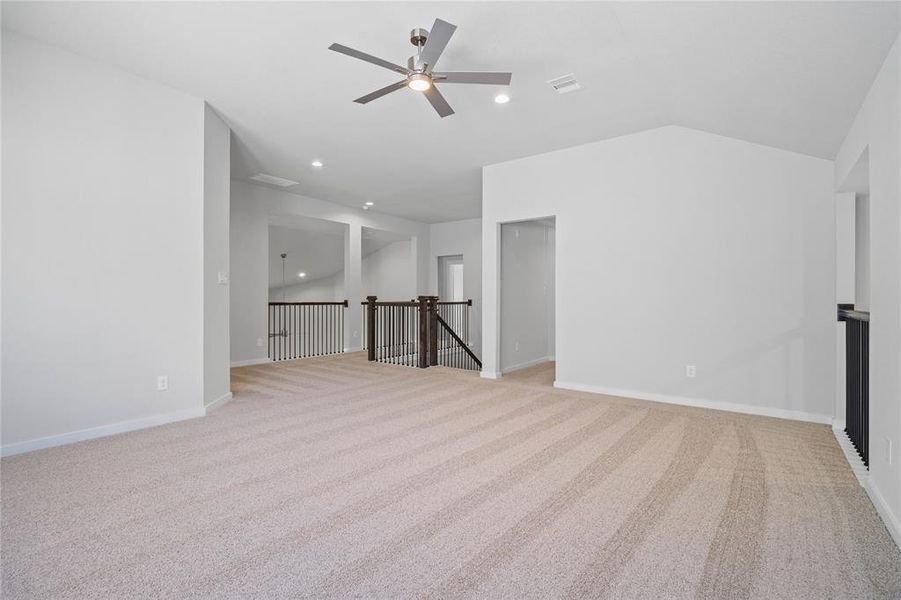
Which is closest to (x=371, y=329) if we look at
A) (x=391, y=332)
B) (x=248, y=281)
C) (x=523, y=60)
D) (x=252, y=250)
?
(x=391, y=332)

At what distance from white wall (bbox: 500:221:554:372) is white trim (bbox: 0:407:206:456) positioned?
3716mm

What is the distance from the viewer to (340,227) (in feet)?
28.5

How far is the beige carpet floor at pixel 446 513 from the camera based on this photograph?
159cm

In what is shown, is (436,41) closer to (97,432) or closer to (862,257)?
(97,432)

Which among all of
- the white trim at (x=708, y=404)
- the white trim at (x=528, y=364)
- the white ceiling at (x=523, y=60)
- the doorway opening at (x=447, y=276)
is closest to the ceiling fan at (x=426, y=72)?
the white ceiling at (x=523, y=60)

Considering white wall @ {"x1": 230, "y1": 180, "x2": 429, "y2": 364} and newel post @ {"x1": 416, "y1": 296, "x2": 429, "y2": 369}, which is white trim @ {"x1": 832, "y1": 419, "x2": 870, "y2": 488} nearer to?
newel post @ {"x1": 416, "y1": 296, "x2": 429, "y2": 369}

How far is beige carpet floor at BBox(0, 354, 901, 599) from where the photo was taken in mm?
1593

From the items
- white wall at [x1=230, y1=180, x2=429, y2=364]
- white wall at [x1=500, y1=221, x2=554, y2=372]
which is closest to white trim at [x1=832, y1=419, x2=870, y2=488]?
white wall at [x1=500, y1=221, x2=554, y2=372]

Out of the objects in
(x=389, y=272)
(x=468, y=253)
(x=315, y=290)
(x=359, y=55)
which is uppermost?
(x=359, y=55)

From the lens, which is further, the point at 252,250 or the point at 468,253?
the point at 468,253

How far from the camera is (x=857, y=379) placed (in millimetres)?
2990

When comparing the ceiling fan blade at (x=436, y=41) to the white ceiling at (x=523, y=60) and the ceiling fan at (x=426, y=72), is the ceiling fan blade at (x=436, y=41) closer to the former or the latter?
the ceiling fan at (x=426, y=72)

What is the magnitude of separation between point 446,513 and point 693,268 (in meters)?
3.53

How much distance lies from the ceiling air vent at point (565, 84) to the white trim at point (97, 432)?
13.6 ft
